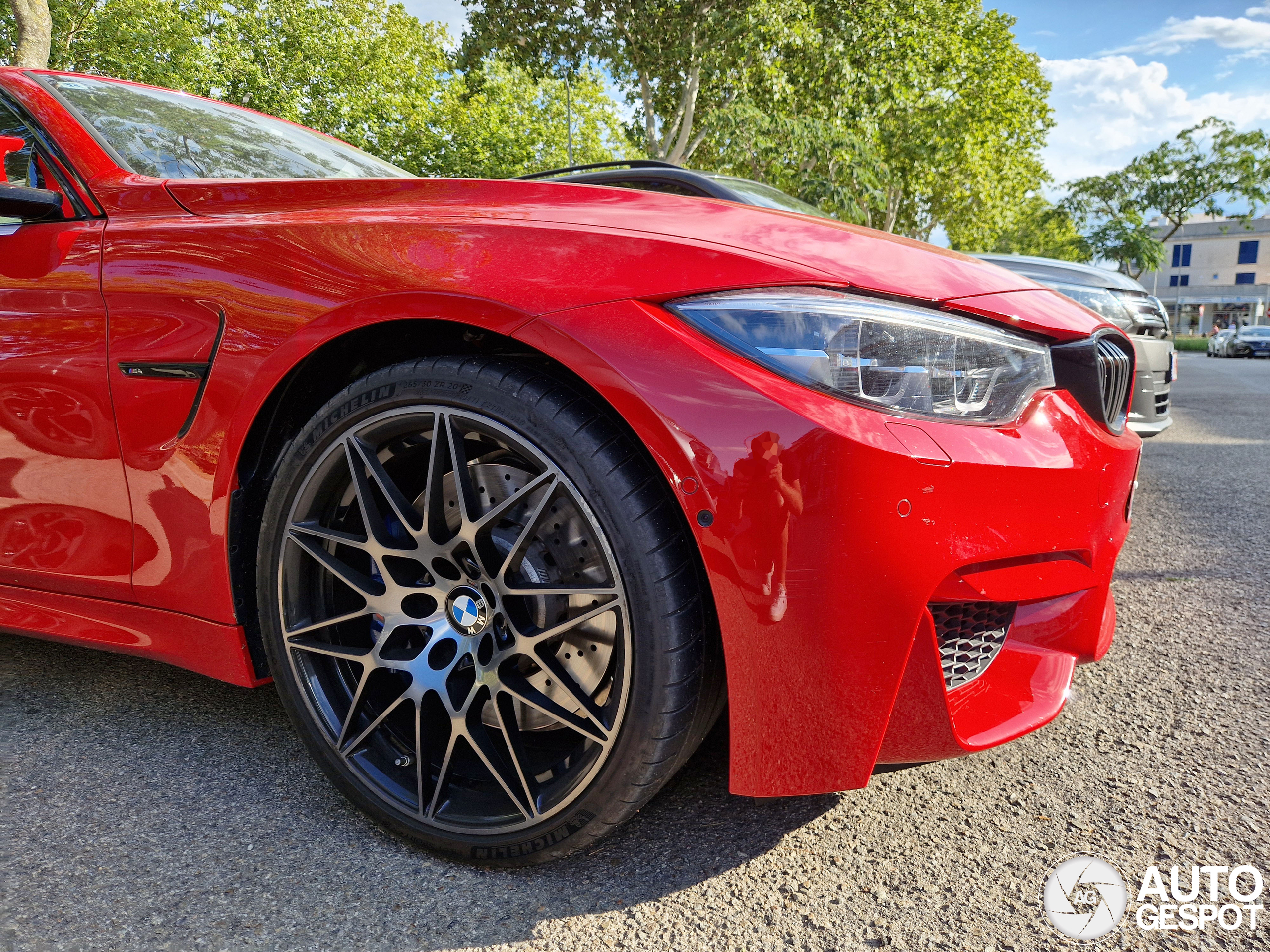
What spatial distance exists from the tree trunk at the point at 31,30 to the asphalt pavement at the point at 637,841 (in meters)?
10.1

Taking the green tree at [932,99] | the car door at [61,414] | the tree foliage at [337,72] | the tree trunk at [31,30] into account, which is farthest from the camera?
the tree foliage at [337,72]

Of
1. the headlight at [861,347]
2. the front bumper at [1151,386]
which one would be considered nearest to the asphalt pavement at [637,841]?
the headlight at [861,347]

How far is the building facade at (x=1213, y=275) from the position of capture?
6631 cm

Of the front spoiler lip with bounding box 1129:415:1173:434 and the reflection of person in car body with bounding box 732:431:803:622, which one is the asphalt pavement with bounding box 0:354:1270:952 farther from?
the front spoiler lip with bounding box 1129:415:1173:434

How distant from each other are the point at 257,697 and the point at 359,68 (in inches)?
1282

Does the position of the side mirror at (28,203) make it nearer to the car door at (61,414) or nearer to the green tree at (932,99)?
the car door at (61,414)

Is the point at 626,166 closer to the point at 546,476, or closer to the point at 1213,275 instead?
the point at 546,476

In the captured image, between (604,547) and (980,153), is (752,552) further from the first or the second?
(980,153)

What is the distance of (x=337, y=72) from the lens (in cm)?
2905

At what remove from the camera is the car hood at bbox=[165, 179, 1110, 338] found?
4.63 feet

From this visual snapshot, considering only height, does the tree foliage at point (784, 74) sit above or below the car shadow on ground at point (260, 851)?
above

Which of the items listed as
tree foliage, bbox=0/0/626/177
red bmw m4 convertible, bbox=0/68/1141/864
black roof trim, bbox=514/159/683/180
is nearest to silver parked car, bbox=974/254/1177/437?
black roof trim, bbox=514/159/683/180

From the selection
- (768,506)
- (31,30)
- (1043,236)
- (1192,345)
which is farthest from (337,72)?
(1043,236)

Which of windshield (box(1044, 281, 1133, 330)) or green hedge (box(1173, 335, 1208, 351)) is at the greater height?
windshield (box(1044, 281, 1133, 330))
